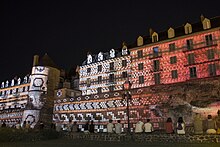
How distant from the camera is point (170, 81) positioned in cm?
3225

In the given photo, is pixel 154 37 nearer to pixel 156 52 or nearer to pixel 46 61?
pixel 156 52

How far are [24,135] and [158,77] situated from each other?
21.7 m

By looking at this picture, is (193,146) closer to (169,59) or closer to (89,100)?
(169,59)

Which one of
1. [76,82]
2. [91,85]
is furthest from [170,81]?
[76,82]

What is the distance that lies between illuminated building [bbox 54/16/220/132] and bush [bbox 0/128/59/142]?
14.2 meters

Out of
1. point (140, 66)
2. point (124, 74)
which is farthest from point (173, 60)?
point (124, 74)

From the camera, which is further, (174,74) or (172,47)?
(172,47)

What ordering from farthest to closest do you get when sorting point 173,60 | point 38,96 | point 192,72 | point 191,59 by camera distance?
point 38,96 < point 173,60 < point 191,59 < point 192,72

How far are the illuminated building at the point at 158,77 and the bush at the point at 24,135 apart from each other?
14188mm

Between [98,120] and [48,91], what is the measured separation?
1580 cm

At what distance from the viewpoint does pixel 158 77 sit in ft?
110

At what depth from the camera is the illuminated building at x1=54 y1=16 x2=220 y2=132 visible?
2930 centimetres

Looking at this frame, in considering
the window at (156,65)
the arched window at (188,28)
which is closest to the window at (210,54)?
the arched window at (188,28)

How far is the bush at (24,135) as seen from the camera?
18572 millimetres
